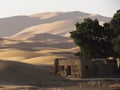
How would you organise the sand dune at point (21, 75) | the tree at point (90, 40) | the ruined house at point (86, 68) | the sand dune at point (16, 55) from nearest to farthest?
the sand dune at point (21, 75), the ruined house at point (86, 68), the tree at point (90, 40), the sand dune at point (16, 55)

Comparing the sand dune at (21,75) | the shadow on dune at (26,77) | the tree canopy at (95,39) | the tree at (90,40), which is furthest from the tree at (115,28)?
the sand dune at (21,75)

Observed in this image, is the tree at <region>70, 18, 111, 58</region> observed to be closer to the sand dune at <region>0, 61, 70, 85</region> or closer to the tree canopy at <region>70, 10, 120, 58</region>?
the tree canopy at <region>70, 10, 120, 58</region>

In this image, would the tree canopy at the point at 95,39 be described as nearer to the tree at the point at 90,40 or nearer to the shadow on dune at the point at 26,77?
the tree at the point at 90,40

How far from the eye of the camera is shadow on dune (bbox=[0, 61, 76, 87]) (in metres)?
40.4

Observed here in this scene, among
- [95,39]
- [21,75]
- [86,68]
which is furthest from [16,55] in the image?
[21,75]

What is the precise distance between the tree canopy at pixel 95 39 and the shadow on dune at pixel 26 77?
29.5 ft

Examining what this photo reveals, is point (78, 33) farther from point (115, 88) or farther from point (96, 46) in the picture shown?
point (115, 88)

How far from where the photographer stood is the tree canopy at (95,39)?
53.8 meters

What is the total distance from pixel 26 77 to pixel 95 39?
14.6 meters

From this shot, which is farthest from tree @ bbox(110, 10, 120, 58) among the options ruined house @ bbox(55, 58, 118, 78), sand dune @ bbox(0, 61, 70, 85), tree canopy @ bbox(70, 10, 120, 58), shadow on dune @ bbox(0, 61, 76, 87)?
sand dune @ bbox(0, 61, 70, 85)

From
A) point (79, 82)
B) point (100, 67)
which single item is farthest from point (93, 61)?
point (79, 82)

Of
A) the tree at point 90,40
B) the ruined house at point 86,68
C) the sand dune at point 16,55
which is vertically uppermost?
the tree at point 90,40

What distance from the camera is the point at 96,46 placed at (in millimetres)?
54188

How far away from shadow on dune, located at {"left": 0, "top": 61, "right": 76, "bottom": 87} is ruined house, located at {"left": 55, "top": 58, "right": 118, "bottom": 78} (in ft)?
6.68
